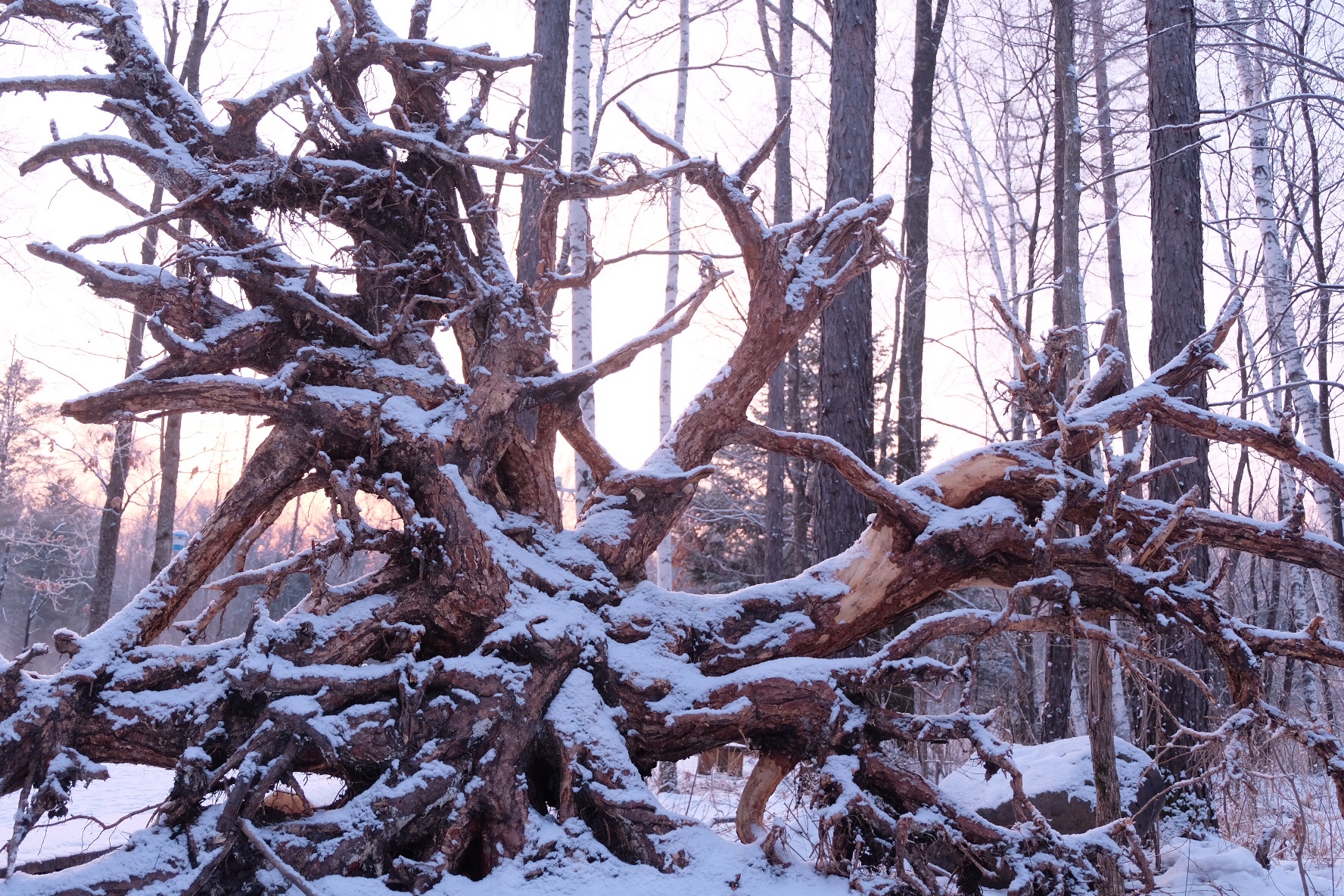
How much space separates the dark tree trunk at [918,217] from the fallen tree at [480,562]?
613cm

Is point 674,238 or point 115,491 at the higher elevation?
point 674,238

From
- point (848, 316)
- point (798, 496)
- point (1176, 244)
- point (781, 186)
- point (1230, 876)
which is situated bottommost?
point (1230, 876)

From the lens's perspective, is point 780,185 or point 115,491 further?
point 780,185

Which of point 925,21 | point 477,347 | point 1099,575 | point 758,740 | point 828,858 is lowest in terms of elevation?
point 828,858

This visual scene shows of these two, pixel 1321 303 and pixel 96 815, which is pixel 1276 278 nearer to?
pixel 1321 303

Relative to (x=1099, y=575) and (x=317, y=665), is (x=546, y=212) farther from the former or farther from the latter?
(x=1099, y=575)

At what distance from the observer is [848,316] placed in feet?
24.3

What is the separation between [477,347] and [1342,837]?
6918 millimetres

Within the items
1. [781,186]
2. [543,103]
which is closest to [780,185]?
[781,186]

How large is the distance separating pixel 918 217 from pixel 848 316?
14.0ft

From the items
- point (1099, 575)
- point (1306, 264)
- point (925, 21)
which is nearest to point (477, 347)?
point (1099, 575)

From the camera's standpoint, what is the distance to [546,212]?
15.6 ft

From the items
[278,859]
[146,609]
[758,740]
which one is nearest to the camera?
[278,859]

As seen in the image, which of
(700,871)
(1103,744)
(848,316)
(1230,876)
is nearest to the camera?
(700,871)
